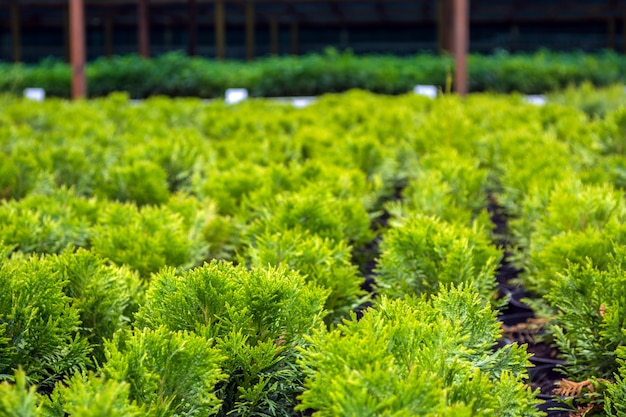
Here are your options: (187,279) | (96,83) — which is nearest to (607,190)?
(187,279)

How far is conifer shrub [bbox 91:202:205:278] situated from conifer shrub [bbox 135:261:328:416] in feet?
2.18

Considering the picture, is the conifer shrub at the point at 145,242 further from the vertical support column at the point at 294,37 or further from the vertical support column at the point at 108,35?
the vertical support column at the point at 108,35

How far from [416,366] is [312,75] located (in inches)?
566

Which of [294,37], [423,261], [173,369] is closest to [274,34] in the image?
[294,37]

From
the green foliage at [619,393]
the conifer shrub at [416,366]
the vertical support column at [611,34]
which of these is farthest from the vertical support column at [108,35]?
the green foliage at [619,393]

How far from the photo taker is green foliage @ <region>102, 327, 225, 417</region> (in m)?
1.53

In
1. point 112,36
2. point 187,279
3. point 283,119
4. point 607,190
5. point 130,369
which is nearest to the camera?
point 130,369

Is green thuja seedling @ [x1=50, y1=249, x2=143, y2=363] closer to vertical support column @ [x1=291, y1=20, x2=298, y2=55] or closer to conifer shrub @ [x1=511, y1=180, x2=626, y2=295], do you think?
conifer shrub @ [x1=511, y1=180, x2=626, y2=295]

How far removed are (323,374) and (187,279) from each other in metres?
0.49

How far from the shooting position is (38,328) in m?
1.81

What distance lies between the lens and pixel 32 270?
1924 millimetres

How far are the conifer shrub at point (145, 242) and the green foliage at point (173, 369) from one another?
978 mm

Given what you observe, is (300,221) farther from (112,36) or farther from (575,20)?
(112,36)

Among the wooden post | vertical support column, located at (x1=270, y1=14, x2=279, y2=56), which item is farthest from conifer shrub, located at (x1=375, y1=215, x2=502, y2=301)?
vertical support column, located at (x1=270, y1=14, x2=279, y2=56)
